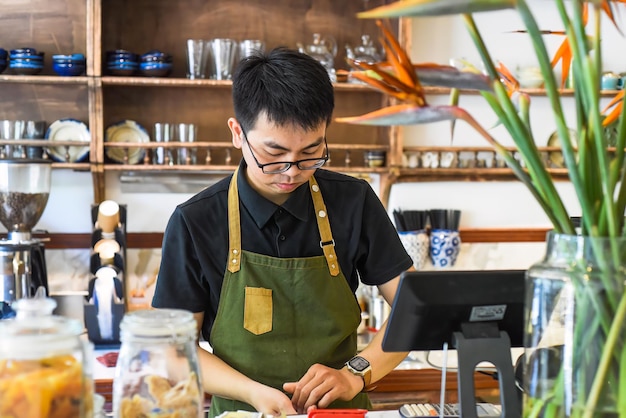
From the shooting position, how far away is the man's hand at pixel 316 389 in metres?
1.59

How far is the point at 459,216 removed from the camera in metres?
3.50

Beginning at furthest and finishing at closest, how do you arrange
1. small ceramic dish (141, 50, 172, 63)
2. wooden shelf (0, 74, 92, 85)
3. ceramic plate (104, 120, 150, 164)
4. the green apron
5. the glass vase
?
ceramic plate (104, 120, 150, 164) → small ceramic dish (141, 50, 172, 63) → wooden shelf (0, 74, 92, 85) → the green apron → the glass vase

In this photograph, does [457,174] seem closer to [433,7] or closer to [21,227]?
[21,227]

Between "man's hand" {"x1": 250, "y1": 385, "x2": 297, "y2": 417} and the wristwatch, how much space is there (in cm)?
23

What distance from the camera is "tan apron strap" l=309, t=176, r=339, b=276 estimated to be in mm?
1904

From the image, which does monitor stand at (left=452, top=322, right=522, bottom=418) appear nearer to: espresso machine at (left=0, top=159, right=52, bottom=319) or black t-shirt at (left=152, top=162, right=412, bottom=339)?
black t-shirt at (left=152, top=162, right=412, bottom=339)

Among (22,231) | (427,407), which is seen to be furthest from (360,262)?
(22,231)

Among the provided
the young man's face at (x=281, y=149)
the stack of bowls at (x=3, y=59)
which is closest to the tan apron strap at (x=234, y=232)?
the young man's face at (x=281, y=149)

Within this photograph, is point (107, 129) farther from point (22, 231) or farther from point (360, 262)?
point (360, 262)

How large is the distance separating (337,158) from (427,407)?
210 cm

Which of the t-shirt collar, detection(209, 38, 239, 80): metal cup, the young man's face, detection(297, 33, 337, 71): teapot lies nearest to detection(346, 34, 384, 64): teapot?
detection(297, 33, 337, 71): teapot

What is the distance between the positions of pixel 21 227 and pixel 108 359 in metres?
0.62

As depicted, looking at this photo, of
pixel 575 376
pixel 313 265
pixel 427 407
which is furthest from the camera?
pixel 313 265

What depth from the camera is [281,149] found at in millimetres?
1698
